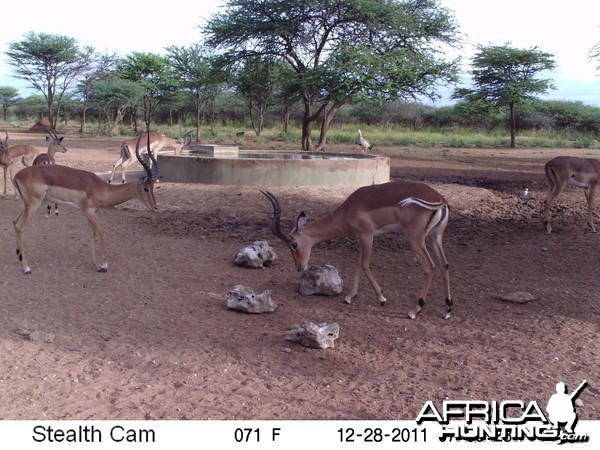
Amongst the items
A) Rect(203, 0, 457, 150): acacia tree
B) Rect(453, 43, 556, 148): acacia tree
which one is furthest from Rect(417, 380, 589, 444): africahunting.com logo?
Rect(453, 43, 556, 148): acacia tree

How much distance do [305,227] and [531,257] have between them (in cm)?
322

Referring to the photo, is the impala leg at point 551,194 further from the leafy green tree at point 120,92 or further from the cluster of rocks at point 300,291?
the leafy green tree at point 120,92

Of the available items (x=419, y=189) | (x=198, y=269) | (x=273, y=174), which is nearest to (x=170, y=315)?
(x=198, y=269)

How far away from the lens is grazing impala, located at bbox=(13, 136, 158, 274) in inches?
275

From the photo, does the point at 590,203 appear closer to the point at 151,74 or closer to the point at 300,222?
the point at 300,222

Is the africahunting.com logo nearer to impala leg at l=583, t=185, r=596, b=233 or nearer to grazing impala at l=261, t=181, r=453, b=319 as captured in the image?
grazing impala at l=261, t=181, r=453, b=319

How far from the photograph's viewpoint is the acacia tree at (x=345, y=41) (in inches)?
825

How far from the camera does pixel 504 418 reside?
12.1ft

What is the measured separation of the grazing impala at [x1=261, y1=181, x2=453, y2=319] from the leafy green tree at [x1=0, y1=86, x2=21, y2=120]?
208ft

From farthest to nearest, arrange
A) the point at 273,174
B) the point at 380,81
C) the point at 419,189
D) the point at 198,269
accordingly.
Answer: the point at 380,81 < the point at 273,174 < the point at 198,269 < the point at 419,189

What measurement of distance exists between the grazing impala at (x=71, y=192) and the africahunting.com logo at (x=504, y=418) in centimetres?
436

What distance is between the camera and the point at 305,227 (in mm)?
6465

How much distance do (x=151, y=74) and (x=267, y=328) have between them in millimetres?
39553

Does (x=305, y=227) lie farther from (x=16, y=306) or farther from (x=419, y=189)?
(x=16, y=306)
